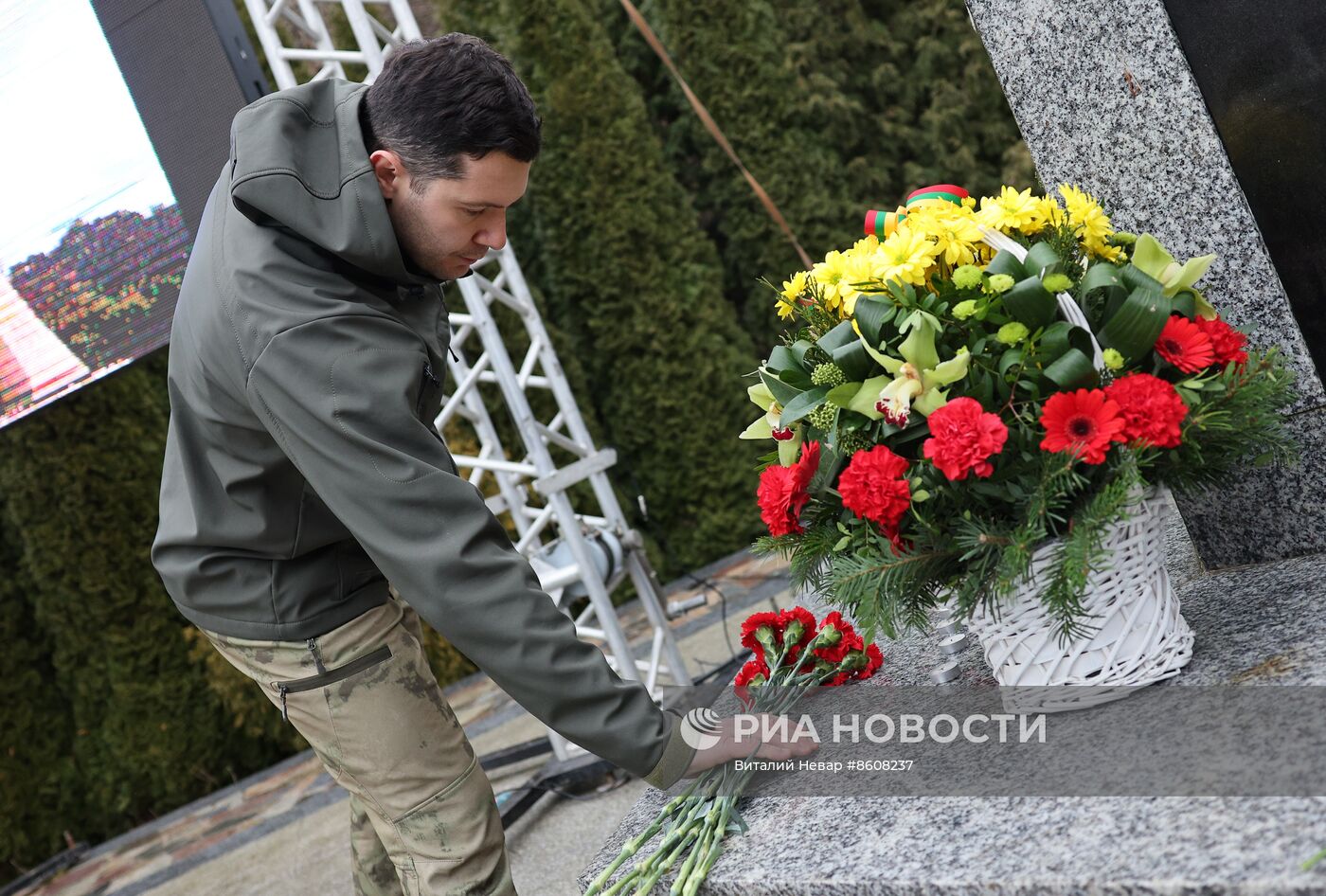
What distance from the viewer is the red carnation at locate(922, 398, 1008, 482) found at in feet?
4.10

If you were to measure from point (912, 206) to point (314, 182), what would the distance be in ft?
2.89

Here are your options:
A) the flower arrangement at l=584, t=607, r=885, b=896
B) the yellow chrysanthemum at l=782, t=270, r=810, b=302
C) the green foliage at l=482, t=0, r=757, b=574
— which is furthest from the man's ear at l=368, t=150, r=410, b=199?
the green foliage at l=482, t=0, r=757, b=574

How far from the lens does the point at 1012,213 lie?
1497mm

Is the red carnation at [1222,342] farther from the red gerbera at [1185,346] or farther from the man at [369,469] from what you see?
the man at [369,469]

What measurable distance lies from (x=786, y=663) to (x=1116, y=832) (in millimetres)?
734

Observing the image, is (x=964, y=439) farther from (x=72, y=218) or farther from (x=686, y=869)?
(x=72, y=218)

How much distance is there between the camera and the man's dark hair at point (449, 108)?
5.05ft

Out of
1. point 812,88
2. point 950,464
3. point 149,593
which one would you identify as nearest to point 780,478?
point 950,464

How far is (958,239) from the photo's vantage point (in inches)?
57.7

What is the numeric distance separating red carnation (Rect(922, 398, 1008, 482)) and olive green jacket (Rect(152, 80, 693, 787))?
1.76 ft

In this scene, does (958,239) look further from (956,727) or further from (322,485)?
(322,485)

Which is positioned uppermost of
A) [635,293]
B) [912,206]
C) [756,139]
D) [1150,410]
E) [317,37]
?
[317,37]

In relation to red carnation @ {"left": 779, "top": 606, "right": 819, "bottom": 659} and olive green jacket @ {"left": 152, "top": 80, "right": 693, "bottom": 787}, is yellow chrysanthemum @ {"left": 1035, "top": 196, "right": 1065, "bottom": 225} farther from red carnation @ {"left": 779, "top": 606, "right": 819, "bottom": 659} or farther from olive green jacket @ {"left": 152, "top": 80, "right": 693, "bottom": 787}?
olive green jacket @ {"left": 152, "top": 80, "right": 693, "bottom": 787}

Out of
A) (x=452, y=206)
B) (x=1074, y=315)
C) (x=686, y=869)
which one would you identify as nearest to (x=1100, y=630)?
(x=1074, y=315)
